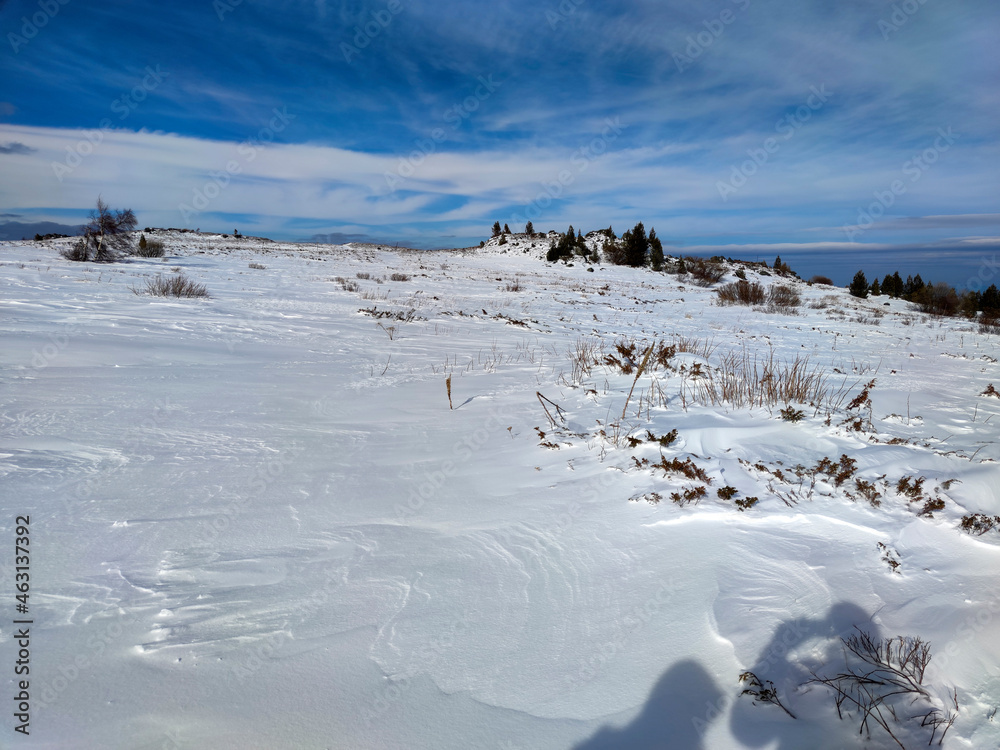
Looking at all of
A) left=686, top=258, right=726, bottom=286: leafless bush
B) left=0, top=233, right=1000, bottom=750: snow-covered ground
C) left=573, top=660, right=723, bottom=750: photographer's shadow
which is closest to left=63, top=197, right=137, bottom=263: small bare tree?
left=0, top=233, right=1000, bottom=750: snow-covered ground

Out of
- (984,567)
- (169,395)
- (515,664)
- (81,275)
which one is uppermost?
(81,275)

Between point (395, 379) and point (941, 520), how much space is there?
186 inches

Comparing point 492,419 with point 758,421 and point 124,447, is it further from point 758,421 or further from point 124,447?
point 124,447

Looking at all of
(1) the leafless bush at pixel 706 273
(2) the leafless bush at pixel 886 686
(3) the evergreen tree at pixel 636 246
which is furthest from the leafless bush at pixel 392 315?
(3) the evergreen tree at pixel 636 246

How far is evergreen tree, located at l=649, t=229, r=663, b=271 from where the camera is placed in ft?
106

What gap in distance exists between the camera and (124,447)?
9.94 feet

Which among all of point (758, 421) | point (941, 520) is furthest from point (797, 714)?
point (758, 421)

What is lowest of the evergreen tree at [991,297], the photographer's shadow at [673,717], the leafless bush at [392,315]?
the photographer's shadow at [673,717]

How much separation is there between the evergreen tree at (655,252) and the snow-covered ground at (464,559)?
29.0 metres

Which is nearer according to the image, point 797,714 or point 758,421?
point 797,714

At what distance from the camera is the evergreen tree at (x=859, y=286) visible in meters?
28.2

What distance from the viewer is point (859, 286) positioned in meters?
28.7

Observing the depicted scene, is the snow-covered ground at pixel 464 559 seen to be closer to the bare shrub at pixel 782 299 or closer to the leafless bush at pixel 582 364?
the leafless bush at pixel 582 364

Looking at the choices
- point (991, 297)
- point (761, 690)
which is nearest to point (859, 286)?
point (991, 297)
